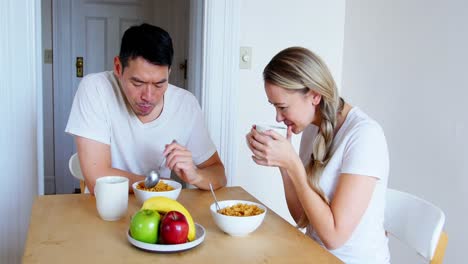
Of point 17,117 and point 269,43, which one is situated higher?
point 269,43

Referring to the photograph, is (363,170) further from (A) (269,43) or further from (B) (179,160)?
(A) (269,43)

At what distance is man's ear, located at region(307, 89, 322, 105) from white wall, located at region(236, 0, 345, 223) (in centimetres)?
102

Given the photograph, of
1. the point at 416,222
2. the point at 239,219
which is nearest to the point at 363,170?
the point at 416,222

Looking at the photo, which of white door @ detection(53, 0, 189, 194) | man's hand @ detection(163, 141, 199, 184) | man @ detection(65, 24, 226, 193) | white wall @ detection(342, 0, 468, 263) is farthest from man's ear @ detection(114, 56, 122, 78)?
white door @ detection(53, 0, 189, 194)

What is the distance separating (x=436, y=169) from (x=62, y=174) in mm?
2974

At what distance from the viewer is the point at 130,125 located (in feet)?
5.14

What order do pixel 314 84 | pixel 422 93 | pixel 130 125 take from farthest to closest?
pixel 422 93
pixel 130 125
pixel 314 84

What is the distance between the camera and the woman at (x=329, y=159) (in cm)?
114

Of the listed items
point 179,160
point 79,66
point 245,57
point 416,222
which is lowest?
point 416,222

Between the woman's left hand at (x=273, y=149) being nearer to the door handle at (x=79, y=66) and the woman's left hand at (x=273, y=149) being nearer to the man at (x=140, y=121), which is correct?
the man at (x=140, y=121)

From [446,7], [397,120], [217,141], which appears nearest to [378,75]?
[397,120]

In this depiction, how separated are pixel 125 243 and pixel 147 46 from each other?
66 centimetres

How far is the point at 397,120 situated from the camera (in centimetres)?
198

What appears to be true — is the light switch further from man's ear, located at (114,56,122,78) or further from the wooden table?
the wooden table
